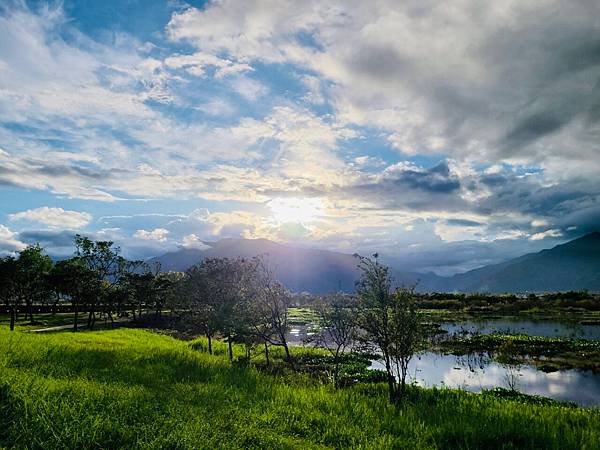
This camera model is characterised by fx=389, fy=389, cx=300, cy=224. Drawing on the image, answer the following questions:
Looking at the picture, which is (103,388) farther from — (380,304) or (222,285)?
(222,285)

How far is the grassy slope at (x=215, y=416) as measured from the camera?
1221 cm

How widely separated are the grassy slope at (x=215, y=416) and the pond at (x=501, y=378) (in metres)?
12.1

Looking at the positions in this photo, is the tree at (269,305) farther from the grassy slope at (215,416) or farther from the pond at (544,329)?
the pond at (544,329)

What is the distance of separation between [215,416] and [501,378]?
3157cm

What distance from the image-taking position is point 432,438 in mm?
14305

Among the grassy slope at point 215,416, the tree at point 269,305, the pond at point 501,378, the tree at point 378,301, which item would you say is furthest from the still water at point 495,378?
Result: the tree at point 378,301

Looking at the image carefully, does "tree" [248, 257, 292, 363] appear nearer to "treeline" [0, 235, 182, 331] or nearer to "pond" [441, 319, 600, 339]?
"treeline" [0, 235, 182, 331]

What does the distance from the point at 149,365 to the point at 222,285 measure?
54.5 ft

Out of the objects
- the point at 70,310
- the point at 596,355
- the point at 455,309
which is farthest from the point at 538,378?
the point at 70,310

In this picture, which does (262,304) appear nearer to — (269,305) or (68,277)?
(269,305)

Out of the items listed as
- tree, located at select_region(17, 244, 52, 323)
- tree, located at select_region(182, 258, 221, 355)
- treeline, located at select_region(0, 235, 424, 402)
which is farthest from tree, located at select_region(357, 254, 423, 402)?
tree, located at select_region(17, 244, 52, 323)

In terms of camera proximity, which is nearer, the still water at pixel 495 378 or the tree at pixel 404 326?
the tree at pixel 404 326

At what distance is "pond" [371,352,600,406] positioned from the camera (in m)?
30.4

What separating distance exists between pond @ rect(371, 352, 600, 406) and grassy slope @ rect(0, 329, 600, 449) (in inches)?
476
